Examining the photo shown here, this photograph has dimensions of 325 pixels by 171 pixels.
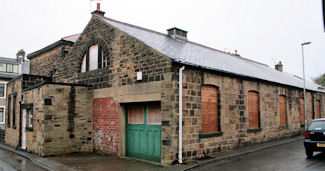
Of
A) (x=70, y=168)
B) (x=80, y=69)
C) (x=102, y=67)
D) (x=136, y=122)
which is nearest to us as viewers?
(x=70, y=168)

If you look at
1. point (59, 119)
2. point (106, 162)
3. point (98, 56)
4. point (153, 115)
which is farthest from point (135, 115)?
point (98, 56)

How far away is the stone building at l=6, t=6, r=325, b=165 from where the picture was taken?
9.47 meters

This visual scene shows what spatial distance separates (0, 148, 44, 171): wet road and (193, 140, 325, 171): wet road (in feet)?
20.6

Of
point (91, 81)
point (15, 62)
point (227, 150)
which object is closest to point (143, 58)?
point (91, 81)

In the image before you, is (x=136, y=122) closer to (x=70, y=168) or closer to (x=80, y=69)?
(x=70, y=168)

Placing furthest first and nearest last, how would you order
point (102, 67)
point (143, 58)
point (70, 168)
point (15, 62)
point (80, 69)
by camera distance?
point (15, 62) → point (80, 69) → point (102, 67) → point (143, 58) → point (70, 168)

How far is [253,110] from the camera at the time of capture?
13633 mm

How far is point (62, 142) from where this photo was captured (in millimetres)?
11977

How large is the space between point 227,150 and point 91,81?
7.41 metres

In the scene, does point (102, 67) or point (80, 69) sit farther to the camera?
point (80, 69)

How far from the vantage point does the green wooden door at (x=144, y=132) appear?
997 cm

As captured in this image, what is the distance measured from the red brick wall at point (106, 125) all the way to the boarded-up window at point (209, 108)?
12.3ft

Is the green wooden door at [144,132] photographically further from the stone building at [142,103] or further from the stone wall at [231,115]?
the stone wall at [231,115]

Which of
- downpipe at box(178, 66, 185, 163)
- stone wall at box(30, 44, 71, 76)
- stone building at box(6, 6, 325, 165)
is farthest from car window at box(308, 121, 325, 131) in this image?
stone wall at box(30, 44, 71, 76)
